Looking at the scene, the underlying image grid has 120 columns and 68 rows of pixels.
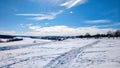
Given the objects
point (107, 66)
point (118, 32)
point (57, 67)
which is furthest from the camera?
point (118, 32)

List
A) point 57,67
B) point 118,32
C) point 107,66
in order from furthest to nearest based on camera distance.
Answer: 1. point 118,32
2. point 107,66
3. point 57,67

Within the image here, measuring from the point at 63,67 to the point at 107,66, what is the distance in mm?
3163

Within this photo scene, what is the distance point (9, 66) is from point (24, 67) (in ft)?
3.65

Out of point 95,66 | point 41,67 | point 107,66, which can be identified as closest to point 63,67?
point 41,67

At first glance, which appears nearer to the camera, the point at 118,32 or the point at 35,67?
the point at 35,67

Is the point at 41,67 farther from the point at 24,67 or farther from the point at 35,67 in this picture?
the point at 24,67

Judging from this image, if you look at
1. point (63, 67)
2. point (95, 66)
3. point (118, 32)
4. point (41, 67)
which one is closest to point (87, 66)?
point (95, 66)

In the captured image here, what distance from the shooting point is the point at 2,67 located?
7824 millimetres

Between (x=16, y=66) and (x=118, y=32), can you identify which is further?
(x=118, y=32)

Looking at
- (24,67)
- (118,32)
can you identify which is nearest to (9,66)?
(24,67)

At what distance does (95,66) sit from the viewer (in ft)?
27.3

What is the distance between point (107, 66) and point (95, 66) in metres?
0.84

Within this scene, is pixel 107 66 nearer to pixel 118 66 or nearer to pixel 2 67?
pixel 118 66

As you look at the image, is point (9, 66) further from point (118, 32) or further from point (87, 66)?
point (118, 32)
